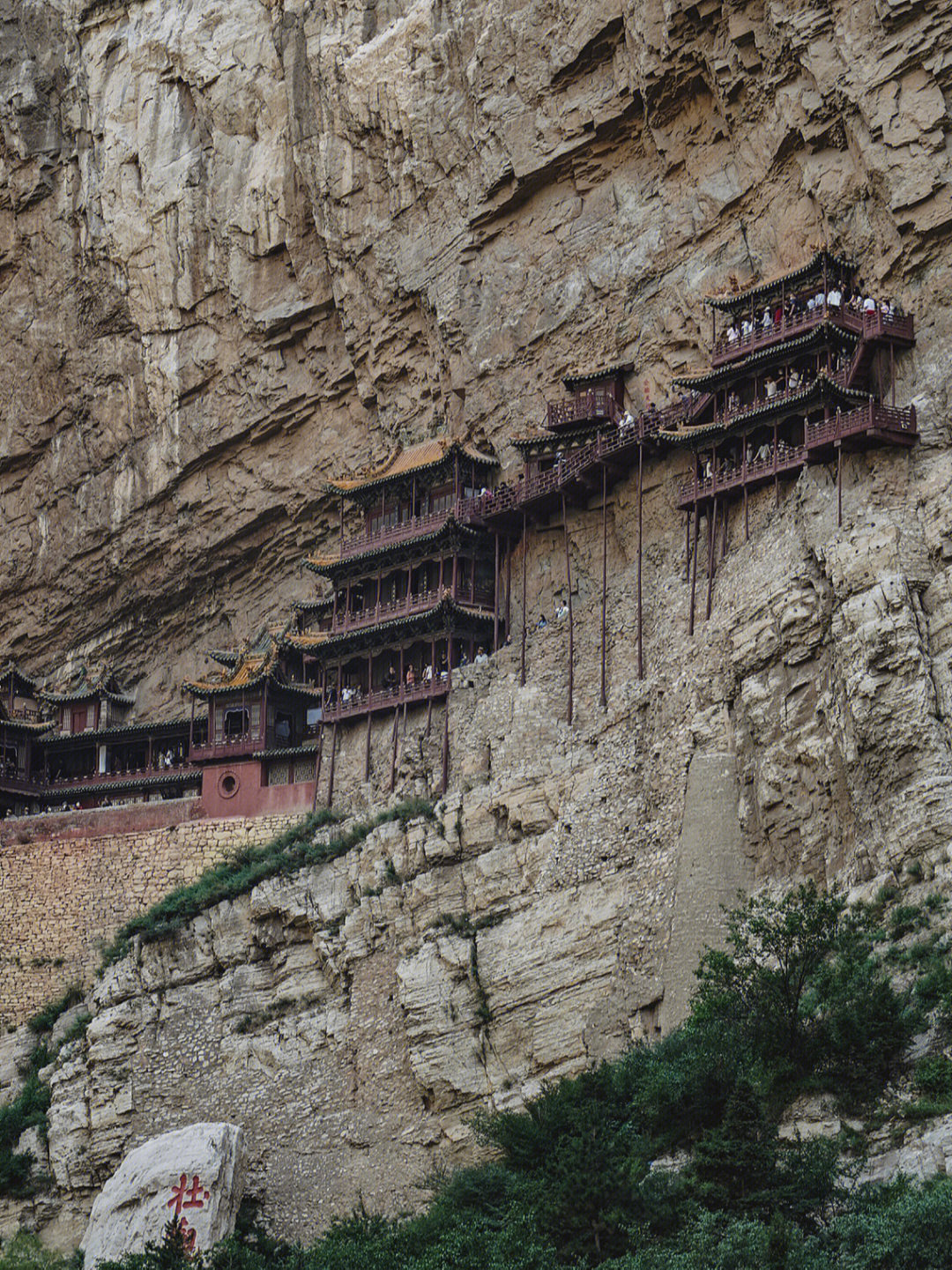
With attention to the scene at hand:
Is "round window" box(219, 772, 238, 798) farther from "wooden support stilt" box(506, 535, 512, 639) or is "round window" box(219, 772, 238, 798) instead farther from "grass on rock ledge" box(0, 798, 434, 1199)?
"wooden support stilt" box(506, 535, 512, 639)

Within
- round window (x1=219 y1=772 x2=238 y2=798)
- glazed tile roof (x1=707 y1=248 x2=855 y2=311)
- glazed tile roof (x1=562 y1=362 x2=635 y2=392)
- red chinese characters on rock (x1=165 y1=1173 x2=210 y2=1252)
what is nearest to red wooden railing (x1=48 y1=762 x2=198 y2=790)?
round window (x1=219 y1=772 x2=238 y2=798)

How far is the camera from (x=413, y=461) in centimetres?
5184

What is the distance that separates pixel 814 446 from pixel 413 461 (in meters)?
15.1

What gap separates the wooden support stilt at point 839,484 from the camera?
37.5 m

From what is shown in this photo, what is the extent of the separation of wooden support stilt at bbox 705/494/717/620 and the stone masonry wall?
12.6m

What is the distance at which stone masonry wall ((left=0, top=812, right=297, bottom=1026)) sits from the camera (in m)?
47.4

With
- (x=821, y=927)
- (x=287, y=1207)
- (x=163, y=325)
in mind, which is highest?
(x=163, y=325)

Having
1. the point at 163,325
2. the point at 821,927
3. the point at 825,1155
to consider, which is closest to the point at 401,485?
the point at 163,325

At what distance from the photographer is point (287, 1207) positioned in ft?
127

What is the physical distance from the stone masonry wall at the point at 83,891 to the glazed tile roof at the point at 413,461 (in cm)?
913

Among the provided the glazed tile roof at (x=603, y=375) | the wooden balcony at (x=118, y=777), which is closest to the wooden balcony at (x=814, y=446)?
the glazed tile roof at (x=603, y=375)

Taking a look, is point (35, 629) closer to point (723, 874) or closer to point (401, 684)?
point (401, 684)

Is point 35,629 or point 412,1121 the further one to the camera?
point 35,629

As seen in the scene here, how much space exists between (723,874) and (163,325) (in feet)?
95.1
